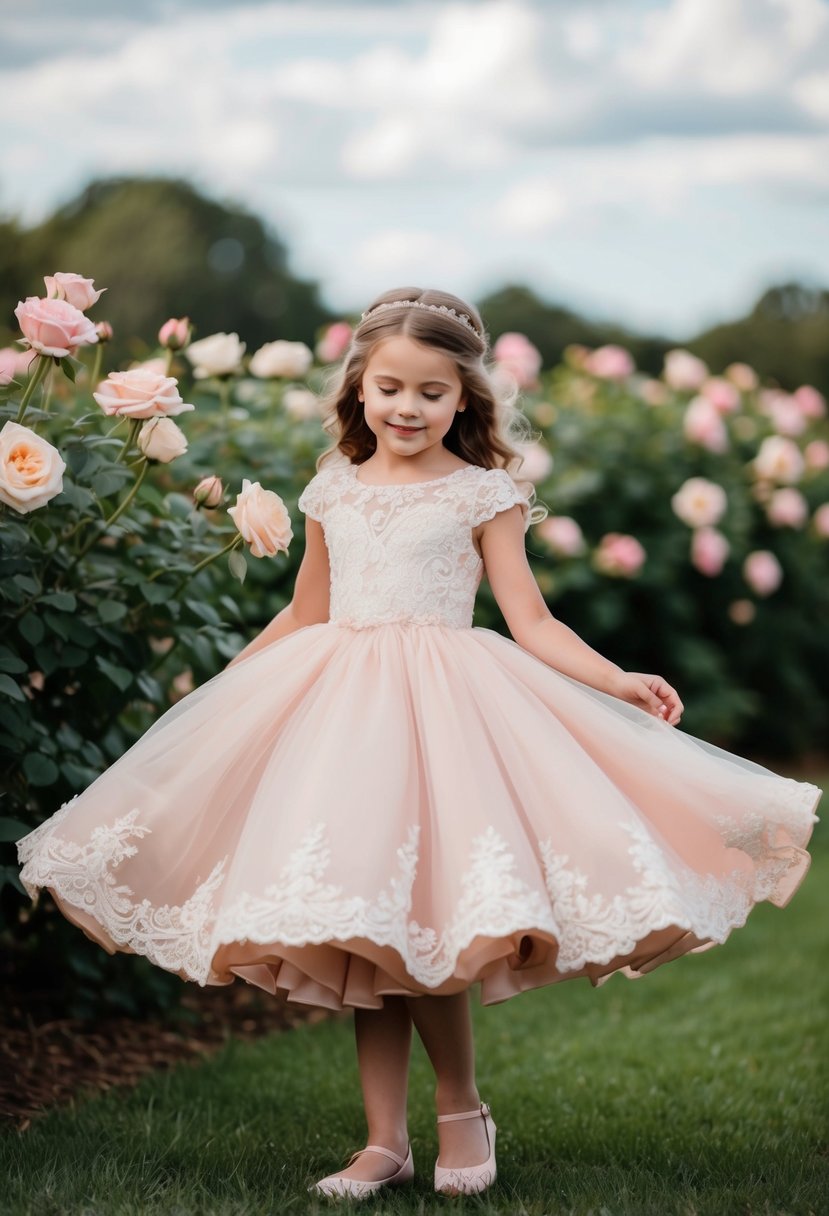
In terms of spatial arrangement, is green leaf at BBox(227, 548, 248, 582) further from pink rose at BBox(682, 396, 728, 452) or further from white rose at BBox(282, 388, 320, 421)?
pink rose at BBox(682, 396, 728, 452)

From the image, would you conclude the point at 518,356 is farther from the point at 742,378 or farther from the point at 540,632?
the point at 540,632

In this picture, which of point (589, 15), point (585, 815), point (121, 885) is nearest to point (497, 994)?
point (585, 815)

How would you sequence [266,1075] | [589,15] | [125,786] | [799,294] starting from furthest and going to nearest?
1. [799,294]
2. [589,15]
3. [266,1075]
4. [125,786]

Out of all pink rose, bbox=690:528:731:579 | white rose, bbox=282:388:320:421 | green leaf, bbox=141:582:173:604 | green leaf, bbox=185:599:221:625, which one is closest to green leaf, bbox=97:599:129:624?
green leaf, bbox=141:582:173:604

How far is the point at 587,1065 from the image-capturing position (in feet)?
12.0

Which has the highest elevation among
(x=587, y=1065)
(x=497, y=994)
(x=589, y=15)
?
(x=589, y=15)

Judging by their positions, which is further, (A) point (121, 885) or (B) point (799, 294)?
(B) point (799, 294)

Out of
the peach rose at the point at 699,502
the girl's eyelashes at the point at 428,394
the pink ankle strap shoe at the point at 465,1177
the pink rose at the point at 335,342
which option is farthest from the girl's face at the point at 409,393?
the peach rose at the point at 699,502

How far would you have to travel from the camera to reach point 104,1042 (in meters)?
3.61

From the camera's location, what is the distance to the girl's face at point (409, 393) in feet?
9.02

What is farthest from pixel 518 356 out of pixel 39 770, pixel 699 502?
pixel 39 770

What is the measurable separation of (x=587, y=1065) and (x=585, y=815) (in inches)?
62.7

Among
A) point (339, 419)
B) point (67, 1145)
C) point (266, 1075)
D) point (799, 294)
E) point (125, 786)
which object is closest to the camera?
point (125, 786)

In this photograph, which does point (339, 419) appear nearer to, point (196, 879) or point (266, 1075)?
point (196, 879)
